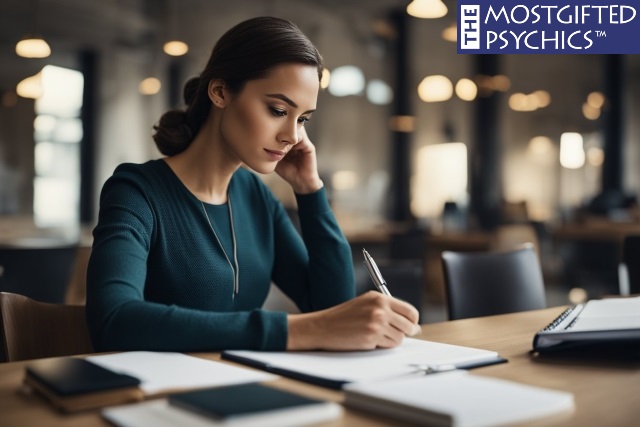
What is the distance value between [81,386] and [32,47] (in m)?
6.25

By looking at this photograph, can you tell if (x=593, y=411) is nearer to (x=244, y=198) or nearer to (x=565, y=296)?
(x=244, y=198)

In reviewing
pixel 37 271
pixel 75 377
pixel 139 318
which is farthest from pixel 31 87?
pixel 75 377

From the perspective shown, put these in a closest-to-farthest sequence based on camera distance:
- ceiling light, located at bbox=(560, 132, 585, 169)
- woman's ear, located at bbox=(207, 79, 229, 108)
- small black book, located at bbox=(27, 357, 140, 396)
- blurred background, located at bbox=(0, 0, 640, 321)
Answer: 1. small black book, located at bbox=(27, 357, 140, 396)
2. woman's ear, located at bbox=(207, 79, 229, 108)
3. blurred background, located at bbox=(0, 0, 640, 321)
4. ceiling light, located at bbox=(560, 132, 585, 169)

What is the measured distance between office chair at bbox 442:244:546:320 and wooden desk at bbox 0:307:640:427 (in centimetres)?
54

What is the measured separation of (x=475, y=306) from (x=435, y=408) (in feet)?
4.31

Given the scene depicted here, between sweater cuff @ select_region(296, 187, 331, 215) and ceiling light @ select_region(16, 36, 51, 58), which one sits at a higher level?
ceiling light @ select_region(16, 36, 51, 58)

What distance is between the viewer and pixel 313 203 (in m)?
1.87

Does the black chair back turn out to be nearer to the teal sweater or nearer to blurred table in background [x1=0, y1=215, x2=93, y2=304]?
the teal sweater

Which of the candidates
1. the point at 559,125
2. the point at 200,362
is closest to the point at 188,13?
the point at 559,125

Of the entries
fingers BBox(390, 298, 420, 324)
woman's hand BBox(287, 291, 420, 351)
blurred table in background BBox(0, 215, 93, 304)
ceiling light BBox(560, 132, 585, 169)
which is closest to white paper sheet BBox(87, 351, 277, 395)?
woman's hand BBox(287, 291, 420, 351)

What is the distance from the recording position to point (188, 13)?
8.05 m

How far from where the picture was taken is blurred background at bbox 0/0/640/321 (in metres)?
6.53

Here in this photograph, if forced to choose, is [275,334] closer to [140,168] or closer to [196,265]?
[196,265]

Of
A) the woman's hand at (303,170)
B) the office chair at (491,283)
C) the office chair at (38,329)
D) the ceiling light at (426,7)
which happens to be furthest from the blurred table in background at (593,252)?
the office chair at (38,329)
